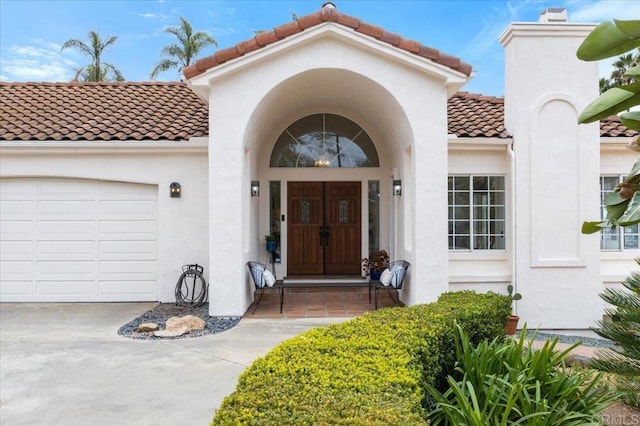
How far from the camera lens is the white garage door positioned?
10859 millimetres

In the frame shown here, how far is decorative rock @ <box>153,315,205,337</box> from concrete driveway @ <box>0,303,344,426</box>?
0.37 meters

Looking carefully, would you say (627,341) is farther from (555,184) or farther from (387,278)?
(555,184)

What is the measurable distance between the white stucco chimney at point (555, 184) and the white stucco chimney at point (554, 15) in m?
0.31

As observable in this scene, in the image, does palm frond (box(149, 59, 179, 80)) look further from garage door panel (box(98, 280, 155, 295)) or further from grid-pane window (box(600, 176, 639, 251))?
grid-pane window (box(600, 176, 639, 251))

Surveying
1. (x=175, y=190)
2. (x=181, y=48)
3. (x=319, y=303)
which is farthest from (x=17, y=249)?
(x=181, y=48)

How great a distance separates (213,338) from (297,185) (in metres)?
6.36

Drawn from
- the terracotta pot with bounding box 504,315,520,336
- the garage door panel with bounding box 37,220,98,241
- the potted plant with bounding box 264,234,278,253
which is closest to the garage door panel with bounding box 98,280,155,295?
the garage door panel with bounding box 37,220,98,241

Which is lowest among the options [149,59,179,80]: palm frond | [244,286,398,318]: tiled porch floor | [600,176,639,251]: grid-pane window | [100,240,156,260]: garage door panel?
[244,286,398,318]: tiled porch floor

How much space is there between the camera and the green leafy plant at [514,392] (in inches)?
136

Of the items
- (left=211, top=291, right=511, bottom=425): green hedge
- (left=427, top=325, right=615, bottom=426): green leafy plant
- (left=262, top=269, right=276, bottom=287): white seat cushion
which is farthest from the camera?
(left=262, top=269, right=276, bottom=287): white seat cushion

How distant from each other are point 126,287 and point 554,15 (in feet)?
38.8

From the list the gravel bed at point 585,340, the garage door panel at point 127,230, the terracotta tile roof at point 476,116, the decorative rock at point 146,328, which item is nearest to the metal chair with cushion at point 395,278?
the gravel bed at point 585,340

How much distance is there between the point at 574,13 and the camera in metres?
10.3

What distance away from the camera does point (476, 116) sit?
11.3 m
